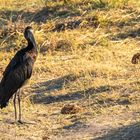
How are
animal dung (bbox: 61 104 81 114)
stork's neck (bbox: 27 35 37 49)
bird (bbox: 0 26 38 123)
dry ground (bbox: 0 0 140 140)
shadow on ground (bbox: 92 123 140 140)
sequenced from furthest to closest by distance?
stork's neck (bbox: 27 35 37 49) → animal dung (bbox: 61 104 81 114) → bird (bbox: 0 26 38 123) → dry ground (bbox: 0 0 140 140) → shadow on ground (bbox: 92 123 140 140)

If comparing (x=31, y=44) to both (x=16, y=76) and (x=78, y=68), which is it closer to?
(x=16, y=76)

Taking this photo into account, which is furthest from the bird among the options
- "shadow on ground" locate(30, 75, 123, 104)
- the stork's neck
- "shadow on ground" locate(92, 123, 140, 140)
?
"shadow on ground" locate(92, 123, 140, 140)

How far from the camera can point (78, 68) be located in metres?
11.0

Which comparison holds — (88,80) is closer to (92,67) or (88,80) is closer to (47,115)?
(92,67)

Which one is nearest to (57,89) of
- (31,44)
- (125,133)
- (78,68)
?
(78,68)

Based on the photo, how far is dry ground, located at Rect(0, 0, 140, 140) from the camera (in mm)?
8508

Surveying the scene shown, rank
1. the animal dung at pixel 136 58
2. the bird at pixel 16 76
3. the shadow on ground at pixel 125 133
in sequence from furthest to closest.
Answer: the animal dung at pixel 136 58 < the bird at pixel 16 76 < the shadow on ground at pixel 125 133

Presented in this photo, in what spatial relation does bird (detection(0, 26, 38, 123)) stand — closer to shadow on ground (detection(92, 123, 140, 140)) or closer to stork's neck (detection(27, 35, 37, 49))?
stork's neck (detection(27, 35, 37, 49))

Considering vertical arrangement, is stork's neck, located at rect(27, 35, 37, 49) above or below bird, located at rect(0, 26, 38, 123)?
above

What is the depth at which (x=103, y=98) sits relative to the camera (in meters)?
9.52

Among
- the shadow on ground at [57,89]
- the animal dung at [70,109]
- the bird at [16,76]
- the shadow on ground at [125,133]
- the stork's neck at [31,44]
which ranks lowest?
the shadow on ground at [57,89]

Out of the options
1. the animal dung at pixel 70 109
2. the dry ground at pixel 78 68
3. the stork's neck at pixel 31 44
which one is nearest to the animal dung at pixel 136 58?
the dry ground at pixel 78 68

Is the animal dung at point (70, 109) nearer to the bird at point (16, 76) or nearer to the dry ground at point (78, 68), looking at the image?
the dry ground at point (78, 68)

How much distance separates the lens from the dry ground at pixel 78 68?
27.9 ft
